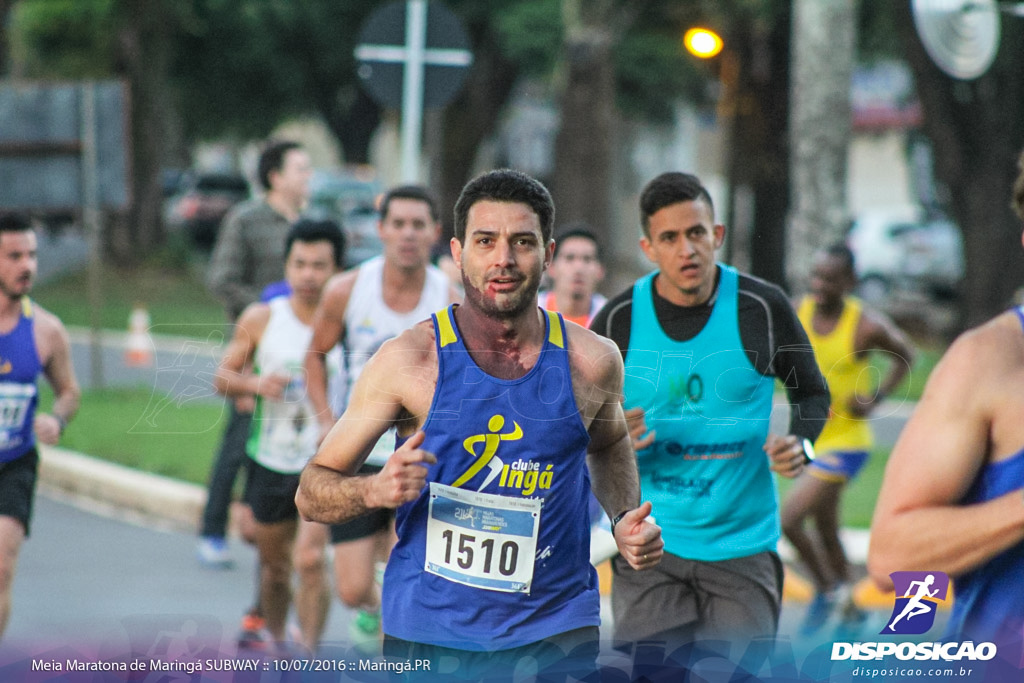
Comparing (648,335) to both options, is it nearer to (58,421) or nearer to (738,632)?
(738,632)

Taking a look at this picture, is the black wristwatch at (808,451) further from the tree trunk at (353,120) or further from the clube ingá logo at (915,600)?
the tree trunk at (353,120)

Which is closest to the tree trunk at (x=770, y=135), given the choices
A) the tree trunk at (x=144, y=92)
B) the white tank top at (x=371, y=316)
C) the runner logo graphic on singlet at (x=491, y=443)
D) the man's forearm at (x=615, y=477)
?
the tree trunk at (x=144, y=92)

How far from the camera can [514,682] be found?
11.8ft

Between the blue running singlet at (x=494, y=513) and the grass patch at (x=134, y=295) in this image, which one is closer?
the blue running singlet at (x=494, y=513)

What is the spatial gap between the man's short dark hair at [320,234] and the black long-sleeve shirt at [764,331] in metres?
2.18

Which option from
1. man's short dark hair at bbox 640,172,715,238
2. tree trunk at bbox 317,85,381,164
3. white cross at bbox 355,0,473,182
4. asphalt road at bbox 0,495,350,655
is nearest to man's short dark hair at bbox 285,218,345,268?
asphalt road at bbox 0,495,350,655

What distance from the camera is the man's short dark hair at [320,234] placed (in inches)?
270

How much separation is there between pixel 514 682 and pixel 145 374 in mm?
14142

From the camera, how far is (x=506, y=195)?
3711 mm

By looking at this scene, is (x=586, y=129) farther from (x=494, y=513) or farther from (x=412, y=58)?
(x=494, y=513)

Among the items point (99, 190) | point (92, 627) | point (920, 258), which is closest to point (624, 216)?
point (920, 258)

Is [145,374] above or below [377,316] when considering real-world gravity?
below

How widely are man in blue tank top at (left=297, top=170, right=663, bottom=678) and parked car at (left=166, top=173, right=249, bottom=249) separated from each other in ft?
101

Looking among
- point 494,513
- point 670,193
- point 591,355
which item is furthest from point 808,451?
point 494,513
